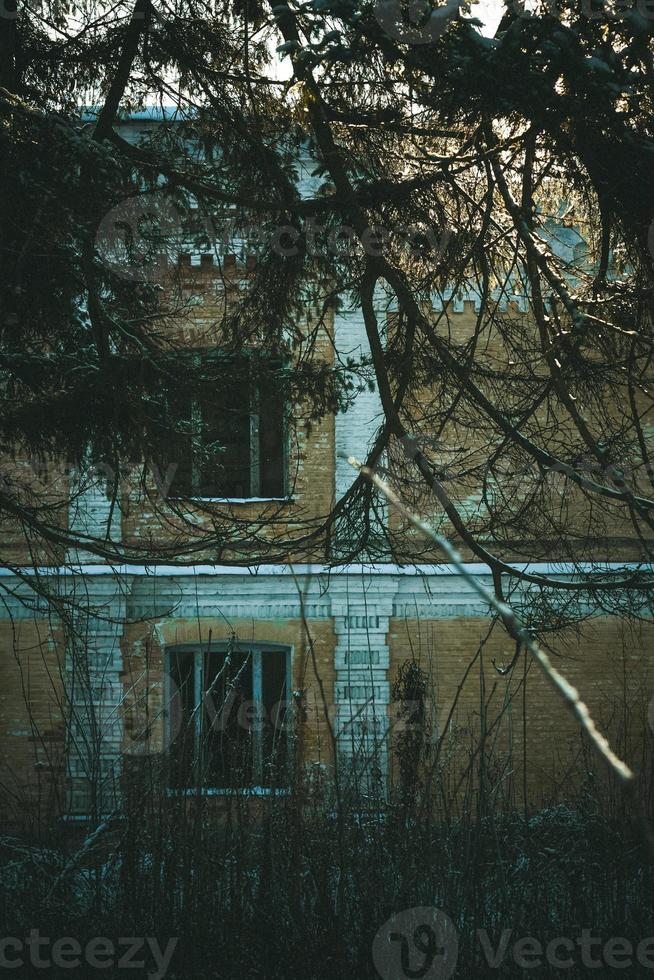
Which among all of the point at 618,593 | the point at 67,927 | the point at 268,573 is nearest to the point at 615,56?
the point at 618,593

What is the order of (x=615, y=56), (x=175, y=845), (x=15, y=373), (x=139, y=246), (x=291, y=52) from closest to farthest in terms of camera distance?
(x=615, y=56), (x=291, y=52), (x=175, y=845), (x=15, y=373), (x=139, y=246)

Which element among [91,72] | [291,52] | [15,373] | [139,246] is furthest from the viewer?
[91,72]

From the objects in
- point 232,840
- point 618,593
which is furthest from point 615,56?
point 232,840

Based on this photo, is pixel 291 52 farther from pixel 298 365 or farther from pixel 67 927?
pixel 67 927

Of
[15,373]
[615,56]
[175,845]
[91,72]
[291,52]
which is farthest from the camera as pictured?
[91,72]

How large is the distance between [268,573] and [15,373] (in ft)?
20.5

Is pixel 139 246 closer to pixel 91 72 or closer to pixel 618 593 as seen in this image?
pixel 91 72

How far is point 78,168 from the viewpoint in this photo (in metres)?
4.45

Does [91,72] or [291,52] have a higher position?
[91,72]

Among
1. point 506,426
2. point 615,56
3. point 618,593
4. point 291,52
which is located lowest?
point 618,593

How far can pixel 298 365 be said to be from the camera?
556cm

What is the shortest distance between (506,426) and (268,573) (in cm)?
725

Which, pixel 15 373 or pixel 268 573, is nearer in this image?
pixel 15 373

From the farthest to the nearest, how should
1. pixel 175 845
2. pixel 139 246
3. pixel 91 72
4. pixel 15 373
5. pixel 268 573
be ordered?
1. pixel 268 573
2. pixel 91 72
3. pixel 139 246
4. pixel 15 373
5. pixel 175 845
